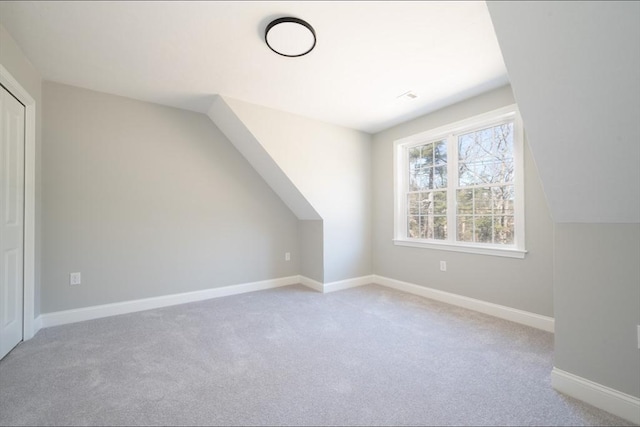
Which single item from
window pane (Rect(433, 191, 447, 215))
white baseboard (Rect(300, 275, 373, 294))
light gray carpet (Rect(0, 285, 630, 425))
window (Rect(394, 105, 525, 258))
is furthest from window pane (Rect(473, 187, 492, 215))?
white baseboard (Rect(300, 275, 373, 294))

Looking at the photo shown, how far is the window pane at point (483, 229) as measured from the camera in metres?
2.99

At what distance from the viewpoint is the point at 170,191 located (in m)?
3.26

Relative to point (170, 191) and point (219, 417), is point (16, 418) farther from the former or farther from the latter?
point (170, 191)

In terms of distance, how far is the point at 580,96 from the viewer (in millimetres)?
1231

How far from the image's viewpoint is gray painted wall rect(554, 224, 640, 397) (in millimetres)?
1436

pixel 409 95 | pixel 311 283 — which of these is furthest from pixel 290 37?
pixel 311 283

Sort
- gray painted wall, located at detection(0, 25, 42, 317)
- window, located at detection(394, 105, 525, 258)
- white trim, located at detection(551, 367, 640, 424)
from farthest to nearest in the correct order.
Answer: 1. window, located at detection(394, 105, 525, 258)
2. gray painted wall, located at detection(0, 25, 42, 317)
3. white trim, located at detection(551, 367, 640, 424)

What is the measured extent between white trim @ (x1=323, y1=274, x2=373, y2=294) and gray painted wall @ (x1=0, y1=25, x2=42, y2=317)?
9.77 feet

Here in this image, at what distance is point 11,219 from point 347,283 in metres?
3.49

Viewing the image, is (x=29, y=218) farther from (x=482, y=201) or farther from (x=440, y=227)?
(x=482, y=201)

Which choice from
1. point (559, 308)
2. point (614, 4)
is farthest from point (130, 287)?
point (614, 4)

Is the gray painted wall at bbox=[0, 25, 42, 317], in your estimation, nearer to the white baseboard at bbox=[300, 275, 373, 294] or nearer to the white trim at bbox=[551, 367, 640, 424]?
the white baseboard at bbox=[300, 275, 373, 294]

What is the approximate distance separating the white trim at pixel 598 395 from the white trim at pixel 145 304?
10.4 feet

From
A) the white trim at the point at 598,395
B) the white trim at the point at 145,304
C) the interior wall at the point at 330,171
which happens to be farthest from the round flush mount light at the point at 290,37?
the white trim at the point at 145,304
